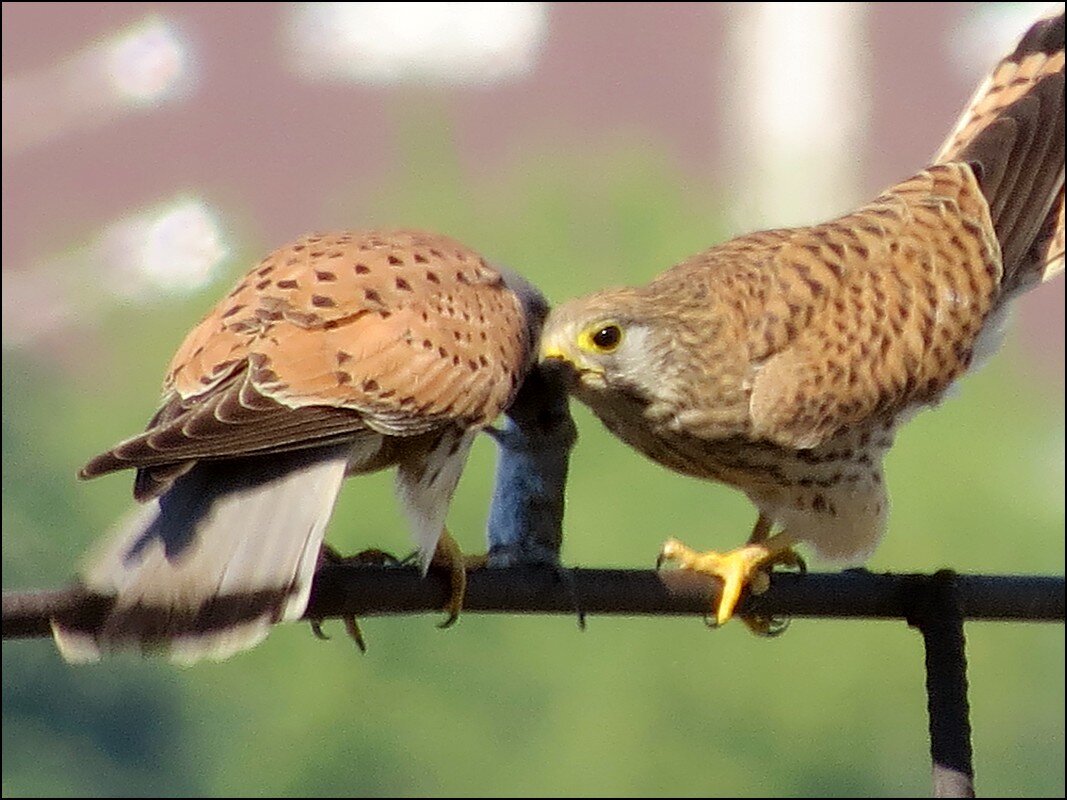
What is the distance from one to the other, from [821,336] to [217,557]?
892mm

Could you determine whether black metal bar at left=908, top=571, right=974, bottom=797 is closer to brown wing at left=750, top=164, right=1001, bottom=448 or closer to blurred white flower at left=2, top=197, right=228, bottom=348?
brown wing at left=750, top=164, right=1001, bottom=448

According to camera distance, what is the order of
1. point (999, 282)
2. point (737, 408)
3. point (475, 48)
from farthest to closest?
point (475, 48) → point (999, 282) → point (737, 408)

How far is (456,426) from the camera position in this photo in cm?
171

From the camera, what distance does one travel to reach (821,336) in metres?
2.07

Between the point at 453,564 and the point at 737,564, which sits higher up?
the point at 453,564

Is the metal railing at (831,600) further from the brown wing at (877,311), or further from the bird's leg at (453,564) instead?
the brown wing at (877,311)

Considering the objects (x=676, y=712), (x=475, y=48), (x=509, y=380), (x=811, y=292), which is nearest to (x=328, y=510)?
(x=509, y=380)

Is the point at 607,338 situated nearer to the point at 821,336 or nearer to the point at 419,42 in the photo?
the point at 821,336

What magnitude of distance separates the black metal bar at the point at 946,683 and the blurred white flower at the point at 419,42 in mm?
2342

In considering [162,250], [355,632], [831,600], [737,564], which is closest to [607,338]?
[737,564]

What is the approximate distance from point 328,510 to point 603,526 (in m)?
1.65

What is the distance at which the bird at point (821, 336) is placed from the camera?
1992mm

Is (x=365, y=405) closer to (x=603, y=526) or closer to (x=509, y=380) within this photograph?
(x=509, y=380)

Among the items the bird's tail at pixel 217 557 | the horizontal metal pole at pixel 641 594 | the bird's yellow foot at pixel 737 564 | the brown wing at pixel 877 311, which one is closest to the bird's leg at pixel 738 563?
the bird's yellow foot at pixel 737 564
